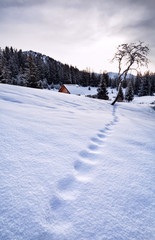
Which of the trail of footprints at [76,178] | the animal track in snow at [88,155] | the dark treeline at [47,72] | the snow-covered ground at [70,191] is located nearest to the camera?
the snow-covered ground at [70,191]

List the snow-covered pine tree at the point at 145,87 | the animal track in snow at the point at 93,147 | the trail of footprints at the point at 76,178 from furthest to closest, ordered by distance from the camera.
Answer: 1. the snow-covered pine tree at the point at 145,87
2. the animal track in snow at the point at 93,147
3. the trail of footprints at the point at 76,178

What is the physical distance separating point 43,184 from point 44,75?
7137 cm

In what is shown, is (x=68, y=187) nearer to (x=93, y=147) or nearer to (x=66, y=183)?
(x=66, y=183)

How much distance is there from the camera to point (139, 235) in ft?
2.83

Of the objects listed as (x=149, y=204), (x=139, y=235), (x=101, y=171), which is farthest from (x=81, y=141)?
(x=139, y=235)

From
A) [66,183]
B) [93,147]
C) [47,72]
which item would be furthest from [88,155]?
[47,72]

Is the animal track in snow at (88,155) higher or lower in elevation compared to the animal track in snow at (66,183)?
higher

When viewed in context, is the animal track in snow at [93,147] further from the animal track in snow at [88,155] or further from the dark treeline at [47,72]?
the dark treeline at [47,72]

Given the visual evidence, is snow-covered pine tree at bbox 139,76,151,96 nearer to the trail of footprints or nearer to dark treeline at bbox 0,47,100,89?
dark treeline at bbox 0,47,100,89

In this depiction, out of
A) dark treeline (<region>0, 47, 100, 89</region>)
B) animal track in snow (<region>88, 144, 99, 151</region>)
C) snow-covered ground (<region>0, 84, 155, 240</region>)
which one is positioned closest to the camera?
snow-covered ground (<region>0, 84, 155, 240</region>)

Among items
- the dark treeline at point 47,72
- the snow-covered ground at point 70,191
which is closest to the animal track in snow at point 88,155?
the snow-covered ground at point 70,191

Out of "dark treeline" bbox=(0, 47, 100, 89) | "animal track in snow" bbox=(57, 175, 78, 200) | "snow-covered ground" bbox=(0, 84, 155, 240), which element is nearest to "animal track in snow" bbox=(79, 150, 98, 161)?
"snow-covered ground" bbox=(0, 84, 155, 240)

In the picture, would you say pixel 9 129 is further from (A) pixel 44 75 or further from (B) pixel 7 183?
(A) pixel 44 75

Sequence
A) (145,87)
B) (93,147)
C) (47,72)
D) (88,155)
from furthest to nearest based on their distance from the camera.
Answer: (47,72)
(145,87)
(93,147)
(88,155)
